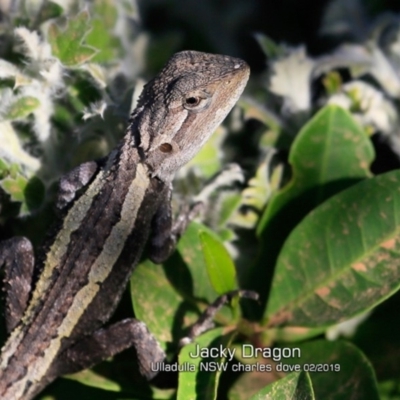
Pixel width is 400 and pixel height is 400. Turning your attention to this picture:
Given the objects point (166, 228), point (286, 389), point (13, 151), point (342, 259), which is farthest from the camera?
point (166, 228)

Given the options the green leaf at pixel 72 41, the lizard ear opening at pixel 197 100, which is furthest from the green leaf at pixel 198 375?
the green leaf at pixel 72 41

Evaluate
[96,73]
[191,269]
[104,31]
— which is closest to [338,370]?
[191,269]

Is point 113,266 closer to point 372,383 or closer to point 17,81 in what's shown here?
point 17,81

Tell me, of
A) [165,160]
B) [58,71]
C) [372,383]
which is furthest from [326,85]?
[372,383]

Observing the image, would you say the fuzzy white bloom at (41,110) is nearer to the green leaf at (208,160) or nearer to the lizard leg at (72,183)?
the lizard leg at (72,183)

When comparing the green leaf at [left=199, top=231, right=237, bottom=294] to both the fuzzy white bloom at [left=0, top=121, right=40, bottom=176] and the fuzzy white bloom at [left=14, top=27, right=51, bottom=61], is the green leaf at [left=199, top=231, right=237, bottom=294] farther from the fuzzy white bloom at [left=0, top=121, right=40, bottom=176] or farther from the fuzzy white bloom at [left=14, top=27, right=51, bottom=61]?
the fuzzy white bloom at [left=14, top=27, right=51, bottom=61]

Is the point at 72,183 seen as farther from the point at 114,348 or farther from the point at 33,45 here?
the point at 114,348
